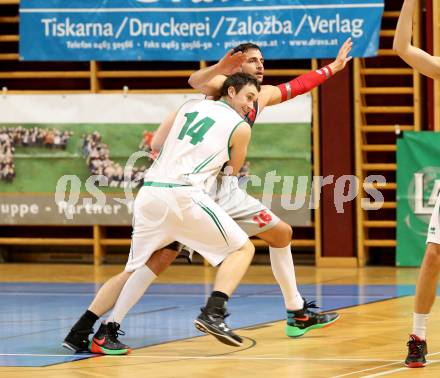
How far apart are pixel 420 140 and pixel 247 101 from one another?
604 centimetres

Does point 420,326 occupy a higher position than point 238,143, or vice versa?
point 238,143

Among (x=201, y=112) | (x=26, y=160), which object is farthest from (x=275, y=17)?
(x=201, y=112)

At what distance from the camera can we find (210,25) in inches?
493

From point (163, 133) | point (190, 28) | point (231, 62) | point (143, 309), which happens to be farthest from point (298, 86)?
point (190, 28)

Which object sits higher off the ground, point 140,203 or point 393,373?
point 140,203

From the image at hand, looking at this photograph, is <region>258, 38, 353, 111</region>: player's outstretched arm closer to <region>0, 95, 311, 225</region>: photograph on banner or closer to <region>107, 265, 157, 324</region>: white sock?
<region>107, 265, 157, 324</region>: white sock

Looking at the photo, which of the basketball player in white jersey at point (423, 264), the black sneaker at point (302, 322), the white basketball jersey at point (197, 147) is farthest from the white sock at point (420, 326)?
the white basketball jersey at point (197, 147)

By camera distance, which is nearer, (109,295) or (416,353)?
(416,353)

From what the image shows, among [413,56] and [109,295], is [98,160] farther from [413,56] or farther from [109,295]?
[413,56]

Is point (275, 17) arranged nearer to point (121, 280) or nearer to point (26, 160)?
point (26, 160)

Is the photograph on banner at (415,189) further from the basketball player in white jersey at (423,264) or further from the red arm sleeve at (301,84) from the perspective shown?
the basketball player in white jersey at (423,264)

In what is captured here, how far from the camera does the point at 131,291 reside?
6516 millimetres

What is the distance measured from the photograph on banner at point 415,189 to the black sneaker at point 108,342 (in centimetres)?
626

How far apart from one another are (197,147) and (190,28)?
652 centimetres
